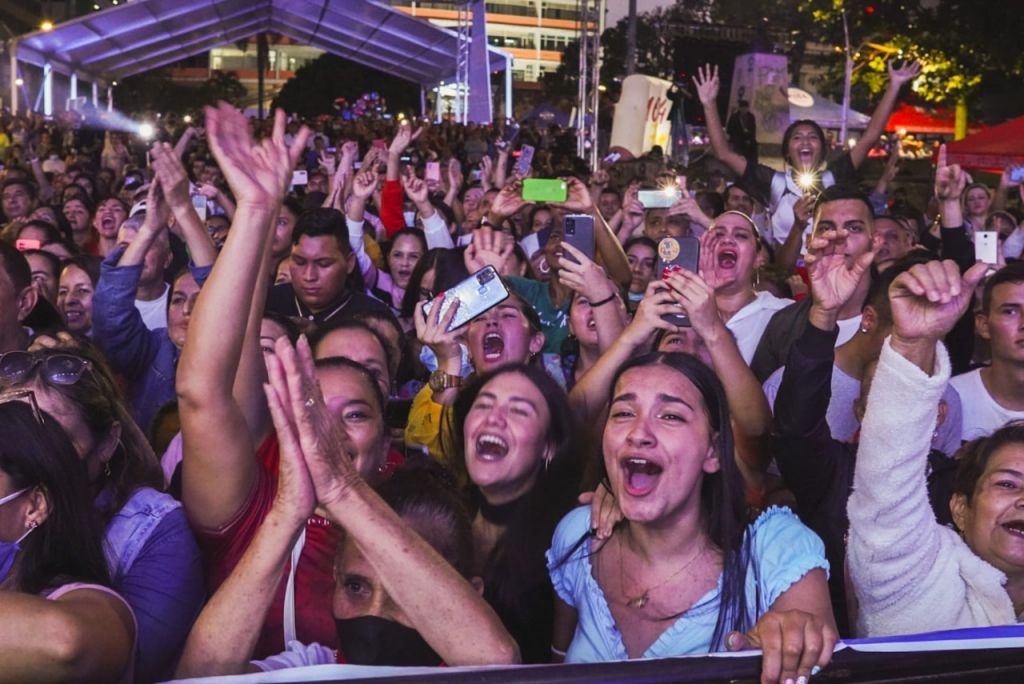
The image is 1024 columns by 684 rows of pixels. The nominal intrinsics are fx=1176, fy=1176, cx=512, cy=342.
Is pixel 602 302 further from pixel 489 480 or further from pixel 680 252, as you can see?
pixel 489 480

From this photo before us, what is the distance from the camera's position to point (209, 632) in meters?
2.27

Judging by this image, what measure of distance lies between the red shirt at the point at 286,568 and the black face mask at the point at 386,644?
166 mm

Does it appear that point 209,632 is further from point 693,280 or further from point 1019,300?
point 1019,300

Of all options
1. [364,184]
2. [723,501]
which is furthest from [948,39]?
[723,501]

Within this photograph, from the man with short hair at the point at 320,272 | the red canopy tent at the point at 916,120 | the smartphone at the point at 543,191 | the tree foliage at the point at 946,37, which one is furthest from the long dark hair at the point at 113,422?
the red canopy tent at the point at 916,120

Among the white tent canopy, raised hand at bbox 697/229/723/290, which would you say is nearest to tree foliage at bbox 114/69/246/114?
the white tent canopy

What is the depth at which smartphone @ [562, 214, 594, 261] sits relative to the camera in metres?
4.76

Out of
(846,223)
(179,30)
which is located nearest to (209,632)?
(846,223)

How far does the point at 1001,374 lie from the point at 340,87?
5017 centimetres

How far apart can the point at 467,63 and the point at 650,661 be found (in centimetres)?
2610

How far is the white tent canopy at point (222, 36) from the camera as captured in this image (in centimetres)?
2912

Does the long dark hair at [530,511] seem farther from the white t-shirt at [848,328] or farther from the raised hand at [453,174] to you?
the raised hand at [453,174]

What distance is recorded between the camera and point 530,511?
3.24 meters

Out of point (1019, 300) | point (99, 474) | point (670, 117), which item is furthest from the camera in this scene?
point (670, 117)
